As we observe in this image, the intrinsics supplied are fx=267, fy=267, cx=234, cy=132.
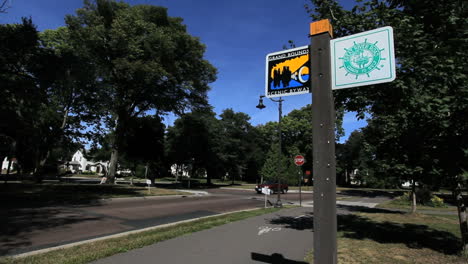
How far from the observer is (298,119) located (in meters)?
60.4

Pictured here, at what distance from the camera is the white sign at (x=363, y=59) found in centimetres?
237

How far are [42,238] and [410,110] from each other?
9340 mm

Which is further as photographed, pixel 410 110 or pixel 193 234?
pixel 193 234

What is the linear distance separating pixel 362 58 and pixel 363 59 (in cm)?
1

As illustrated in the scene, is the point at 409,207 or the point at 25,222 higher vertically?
the point at 25,222

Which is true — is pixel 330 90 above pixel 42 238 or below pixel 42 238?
above

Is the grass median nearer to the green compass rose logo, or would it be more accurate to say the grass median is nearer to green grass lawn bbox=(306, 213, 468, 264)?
green grass lawn bbox=(306, 213, 468, 264)

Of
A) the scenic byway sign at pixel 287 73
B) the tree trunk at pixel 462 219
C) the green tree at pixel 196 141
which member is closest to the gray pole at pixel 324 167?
the scenic byway sign at pixel 287 73

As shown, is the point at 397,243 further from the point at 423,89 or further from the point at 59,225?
the point at 59,225

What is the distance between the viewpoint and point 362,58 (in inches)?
97.7

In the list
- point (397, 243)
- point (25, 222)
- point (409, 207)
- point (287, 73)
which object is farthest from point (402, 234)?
point (25, 222)

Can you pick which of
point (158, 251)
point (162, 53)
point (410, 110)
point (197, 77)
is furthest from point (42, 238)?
point (197, 77)

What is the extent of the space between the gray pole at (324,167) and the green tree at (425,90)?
3.10 m

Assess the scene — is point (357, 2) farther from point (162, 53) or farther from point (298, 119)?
point (298, 119)
